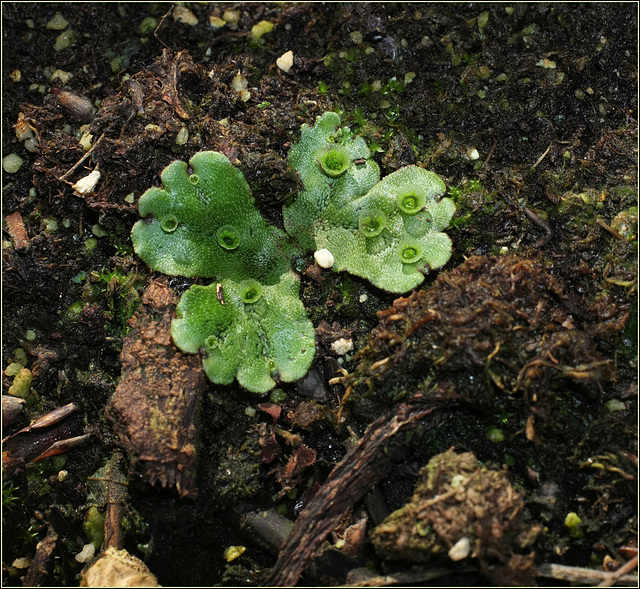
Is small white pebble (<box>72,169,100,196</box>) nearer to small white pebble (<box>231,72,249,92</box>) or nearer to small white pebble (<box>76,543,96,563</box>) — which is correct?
small white pebble (<box>231,72,249,92</box>)

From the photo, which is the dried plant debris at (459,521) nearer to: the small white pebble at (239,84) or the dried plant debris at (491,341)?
the dried plant debris at (491,341)

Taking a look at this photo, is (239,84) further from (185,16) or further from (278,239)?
(278,239)

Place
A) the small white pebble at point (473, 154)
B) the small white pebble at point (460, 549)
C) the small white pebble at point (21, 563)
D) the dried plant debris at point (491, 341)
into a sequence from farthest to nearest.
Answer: the small white pebble at point (473, 154) < the small white pebble at point (21, 563) < the dried plant debris at point (491, 341) < the small white pebble at point (460, 549)

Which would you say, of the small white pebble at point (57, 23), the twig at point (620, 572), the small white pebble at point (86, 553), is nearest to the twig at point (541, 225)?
the twig at point (620, 572)

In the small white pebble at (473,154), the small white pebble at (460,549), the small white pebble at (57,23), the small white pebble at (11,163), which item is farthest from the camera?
the small white pebble at (57,23)

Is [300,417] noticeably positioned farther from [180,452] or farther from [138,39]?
[138,39]

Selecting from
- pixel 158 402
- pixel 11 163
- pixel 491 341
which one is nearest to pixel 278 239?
pixel 158 402

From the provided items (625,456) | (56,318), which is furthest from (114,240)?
(625,456)
